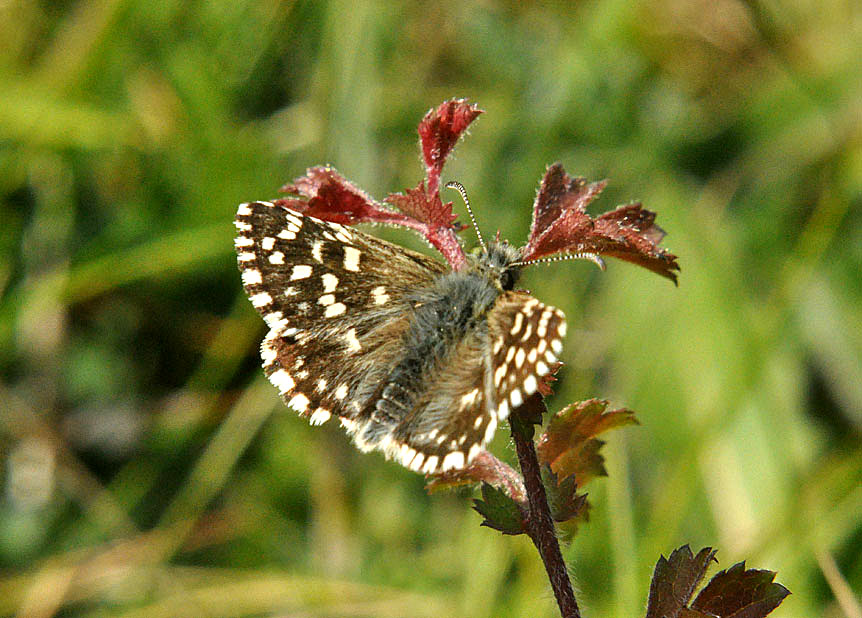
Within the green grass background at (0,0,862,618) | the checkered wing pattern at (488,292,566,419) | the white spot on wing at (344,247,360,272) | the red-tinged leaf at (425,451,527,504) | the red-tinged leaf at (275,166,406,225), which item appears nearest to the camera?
the checkered wing pattern at (488,292,566,419)

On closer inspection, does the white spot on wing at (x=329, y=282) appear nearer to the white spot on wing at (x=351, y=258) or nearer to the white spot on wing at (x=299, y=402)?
the white spot on wing at (x=351, y=258)

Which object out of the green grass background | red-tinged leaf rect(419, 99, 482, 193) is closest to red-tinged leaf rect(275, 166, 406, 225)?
red-tinged leaf rect(419, 99, 482, 193)

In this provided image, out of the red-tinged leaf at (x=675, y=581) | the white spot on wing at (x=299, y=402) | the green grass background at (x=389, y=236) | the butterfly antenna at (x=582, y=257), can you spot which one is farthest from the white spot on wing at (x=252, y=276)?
the green grass background at (x=389, y=236)

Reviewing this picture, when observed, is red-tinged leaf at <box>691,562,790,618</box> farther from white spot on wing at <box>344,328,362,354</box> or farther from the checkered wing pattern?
white spot on wing at <box>344,328,362,354</box>

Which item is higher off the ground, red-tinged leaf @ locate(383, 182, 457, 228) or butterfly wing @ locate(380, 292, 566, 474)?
red-tinged leaf @ locate(383, 182, 457, 228)

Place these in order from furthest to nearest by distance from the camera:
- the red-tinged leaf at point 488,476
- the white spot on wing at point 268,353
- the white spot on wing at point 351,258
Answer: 1. the white spot on wing at point 351,258
2. the white spot on wing at point 268,353
3. the red-tinged leaf at point 488,476

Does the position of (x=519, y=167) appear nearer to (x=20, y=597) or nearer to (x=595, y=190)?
(x=595, y=190)
